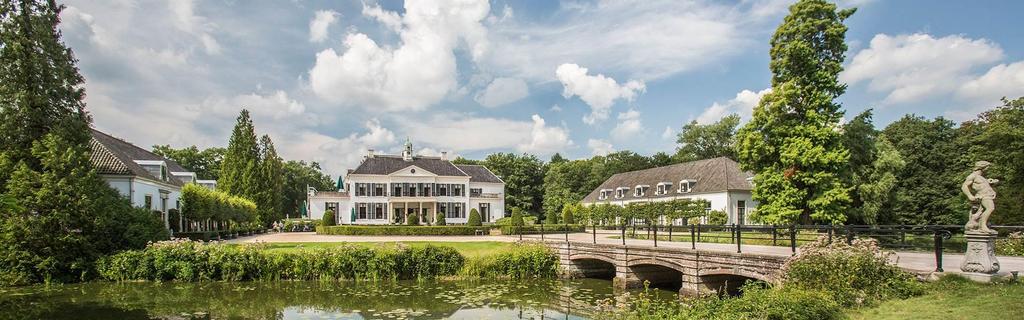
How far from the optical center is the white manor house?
2164 inches

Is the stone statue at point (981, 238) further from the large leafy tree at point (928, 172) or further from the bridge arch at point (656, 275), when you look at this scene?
the large leafy tree at point (928, 172)

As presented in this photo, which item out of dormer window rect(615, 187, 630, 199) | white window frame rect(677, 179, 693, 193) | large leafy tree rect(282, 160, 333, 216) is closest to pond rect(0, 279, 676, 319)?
white window frame rect(677, 179, 693, 193)

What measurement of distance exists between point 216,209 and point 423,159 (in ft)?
88.4

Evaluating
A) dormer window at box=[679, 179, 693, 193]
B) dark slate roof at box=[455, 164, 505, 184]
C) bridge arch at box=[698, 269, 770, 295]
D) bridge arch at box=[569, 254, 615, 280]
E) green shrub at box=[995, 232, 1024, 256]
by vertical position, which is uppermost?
dark slate roof at box=[455, 164, 505, 184]

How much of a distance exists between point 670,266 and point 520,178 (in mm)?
54656

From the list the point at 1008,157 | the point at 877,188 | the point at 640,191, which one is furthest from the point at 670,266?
the point at 640,191

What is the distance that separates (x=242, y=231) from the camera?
131 ft

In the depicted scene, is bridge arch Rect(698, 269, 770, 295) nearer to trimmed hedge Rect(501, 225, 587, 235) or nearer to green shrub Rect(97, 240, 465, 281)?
green shrub Rect(97, 240, 465, 281)

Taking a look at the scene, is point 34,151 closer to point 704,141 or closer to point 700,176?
point 700,176

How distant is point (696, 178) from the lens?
46.8 m

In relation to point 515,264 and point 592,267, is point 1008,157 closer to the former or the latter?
point 592,267

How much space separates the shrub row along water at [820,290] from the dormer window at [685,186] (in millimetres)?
36450

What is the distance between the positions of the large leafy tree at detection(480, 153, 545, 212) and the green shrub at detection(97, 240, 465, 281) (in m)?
47.9

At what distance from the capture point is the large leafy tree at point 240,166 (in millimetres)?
48781
